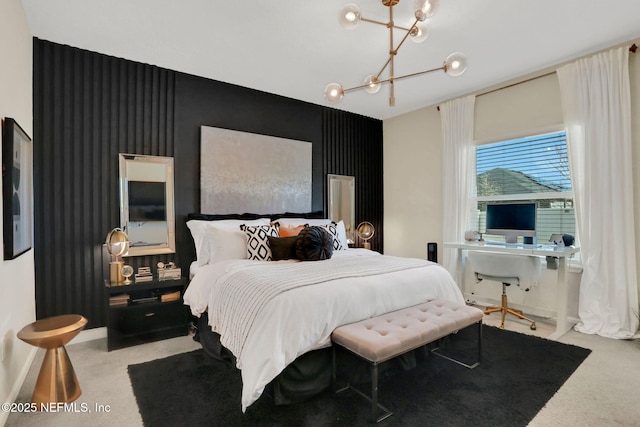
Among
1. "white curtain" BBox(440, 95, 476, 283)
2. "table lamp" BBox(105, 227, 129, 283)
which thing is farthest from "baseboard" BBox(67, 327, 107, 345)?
"white curtain" BBox(440, 95, 476, 283)

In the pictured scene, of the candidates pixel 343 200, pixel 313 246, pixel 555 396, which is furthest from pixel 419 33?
pixel 343 200

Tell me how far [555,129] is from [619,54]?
78 centimetres

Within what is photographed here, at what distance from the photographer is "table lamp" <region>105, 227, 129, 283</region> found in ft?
9.53

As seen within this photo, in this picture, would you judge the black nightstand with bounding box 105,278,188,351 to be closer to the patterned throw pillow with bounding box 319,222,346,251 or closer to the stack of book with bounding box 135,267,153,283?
the stack of book with bounding box 135,267,153,283

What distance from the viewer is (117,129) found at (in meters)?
3.17

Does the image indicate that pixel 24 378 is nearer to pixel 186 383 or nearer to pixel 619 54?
pixel 186 383

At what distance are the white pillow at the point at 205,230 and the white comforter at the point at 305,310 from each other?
1.68 feet

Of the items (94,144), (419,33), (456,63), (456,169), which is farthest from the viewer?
(456,169)

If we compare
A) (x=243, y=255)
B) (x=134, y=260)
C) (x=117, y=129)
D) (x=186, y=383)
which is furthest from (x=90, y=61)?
(x=186, y=383)

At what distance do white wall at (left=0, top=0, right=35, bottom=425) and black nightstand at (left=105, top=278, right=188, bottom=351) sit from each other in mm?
553

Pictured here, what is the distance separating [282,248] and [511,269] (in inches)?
90.6

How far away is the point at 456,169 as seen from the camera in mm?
4285

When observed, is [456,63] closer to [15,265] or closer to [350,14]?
[350,14]

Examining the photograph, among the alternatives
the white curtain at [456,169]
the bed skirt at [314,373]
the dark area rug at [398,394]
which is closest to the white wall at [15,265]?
the dark area rug at [398,394]
